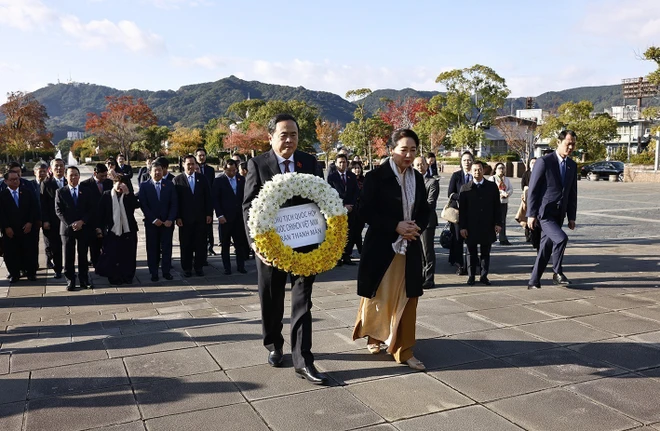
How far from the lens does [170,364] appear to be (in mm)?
4676

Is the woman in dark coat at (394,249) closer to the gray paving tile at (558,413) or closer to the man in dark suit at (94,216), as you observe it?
the gray paving tile at (558,413)

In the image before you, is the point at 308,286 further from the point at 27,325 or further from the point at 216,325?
the point at 27,325

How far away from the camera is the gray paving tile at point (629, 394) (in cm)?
367

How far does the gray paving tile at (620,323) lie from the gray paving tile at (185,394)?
12.3 ft

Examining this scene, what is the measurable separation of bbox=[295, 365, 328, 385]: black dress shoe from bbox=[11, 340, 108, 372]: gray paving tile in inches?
71.5

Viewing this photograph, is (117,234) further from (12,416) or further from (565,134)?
(565,134)

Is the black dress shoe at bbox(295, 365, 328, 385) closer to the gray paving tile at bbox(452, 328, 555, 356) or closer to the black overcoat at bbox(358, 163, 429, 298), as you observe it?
the black overcoat at bbox(358, 163, 429, 298)

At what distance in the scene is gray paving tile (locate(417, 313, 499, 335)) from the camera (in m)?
5.57

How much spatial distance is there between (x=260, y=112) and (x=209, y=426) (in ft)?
215

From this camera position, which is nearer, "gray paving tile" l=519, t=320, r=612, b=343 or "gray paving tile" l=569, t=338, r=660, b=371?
"gray paving tile" l=569, t=338, r=660, b=371

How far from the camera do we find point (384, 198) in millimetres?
4742

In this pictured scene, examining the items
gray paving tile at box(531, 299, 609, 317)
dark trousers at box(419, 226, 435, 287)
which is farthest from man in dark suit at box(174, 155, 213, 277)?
gray paving tile at box(531, 299, 609, 317)

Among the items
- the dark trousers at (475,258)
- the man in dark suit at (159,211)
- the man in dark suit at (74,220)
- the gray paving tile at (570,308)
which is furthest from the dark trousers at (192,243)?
the gray paving tile at (570,308)

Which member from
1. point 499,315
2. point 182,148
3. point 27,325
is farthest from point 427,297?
point 182,148
